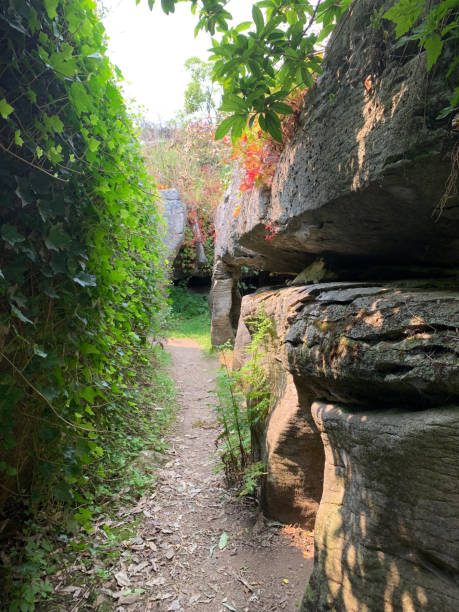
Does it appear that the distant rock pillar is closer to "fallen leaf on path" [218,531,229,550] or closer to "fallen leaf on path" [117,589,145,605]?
"fallen leaf on path" [218,531,229,550]

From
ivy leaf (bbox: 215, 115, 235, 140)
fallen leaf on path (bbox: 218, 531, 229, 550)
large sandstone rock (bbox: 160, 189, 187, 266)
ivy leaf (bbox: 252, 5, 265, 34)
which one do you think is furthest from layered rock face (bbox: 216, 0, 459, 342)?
large sandstone rock (bbox: 160, 189, 187, 266)

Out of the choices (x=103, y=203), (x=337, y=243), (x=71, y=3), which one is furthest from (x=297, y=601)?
(x=71, y=3)

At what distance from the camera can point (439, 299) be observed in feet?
6.02

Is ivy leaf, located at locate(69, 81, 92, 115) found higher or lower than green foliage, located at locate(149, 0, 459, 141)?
lower

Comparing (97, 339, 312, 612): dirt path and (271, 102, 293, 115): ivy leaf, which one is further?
(97, 339, 312, 612): dirt path

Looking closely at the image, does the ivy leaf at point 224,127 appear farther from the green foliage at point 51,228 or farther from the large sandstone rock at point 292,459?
the large sandstone rock at point 292,459

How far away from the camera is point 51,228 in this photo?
6.28ft

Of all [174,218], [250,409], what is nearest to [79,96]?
[250,409]

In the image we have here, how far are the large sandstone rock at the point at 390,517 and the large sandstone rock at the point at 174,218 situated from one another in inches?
450

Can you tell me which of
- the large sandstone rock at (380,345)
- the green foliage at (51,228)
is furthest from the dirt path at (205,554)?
the large sandstone rock at (380,345)

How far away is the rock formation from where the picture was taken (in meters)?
1.61

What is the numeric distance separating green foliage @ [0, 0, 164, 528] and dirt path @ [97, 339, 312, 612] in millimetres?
958

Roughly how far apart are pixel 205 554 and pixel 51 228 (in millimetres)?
2888

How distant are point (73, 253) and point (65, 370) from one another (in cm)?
77
